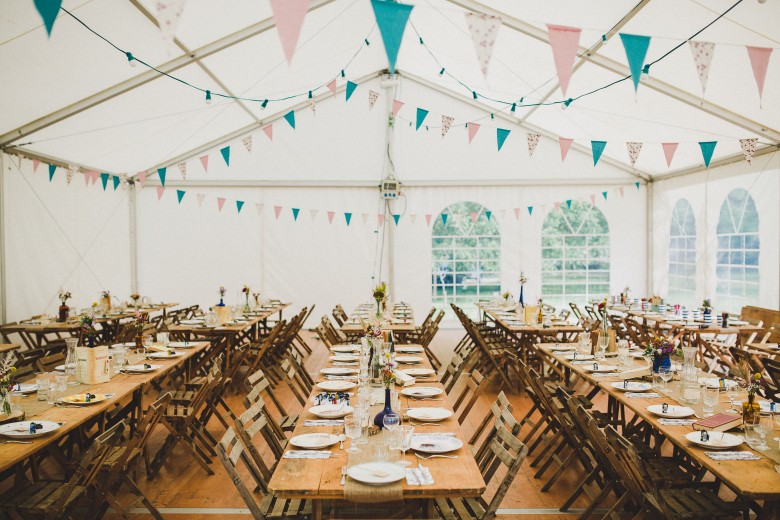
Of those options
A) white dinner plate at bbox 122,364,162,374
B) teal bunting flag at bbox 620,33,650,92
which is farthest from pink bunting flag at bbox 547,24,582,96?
white dinner plate at bbox 122,364,162,374

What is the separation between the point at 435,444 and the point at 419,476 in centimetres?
39

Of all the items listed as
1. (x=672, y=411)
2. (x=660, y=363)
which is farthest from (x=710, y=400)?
(x=660, y=363)

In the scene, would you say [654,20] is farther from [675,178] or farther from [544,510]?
[675,178]

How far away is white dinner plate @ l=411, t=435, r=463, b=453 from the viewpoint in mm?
2816

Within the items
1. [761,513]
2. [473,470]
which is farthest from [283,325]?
[761,513]

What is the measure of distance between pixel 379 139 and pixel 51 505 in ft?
32.6

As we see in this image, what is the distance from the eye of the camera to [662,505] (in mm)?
2824

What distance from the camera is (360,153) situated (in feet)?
39.8

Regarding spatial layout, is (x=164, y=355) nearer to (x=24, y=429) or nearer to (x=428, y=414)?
(x=24, y=429)

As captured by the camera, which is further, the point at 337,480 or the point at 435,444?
the point at 435,444

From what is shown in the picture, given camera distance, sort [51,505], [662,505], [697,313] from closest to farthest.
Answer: [662,505], [51,505], [697,313]

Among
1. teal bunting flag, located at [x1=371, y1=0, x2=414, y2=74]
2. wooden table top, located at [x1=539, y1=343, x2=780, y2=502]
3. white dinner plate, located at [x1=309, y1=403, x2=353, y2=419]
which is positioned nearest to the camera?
wooden table top, located at [x1=539, y1=343, x2=780, y2=502]

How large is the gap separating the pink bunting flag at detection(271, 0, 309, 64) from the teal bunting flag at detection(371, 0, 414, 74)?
77 centimetres

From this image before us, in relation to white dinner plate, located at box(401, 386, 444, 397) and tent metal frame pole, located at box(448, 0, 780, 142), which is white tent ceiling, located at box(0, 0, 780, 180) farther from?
white dinner plate, located at box(401, 386, 444, 397)
